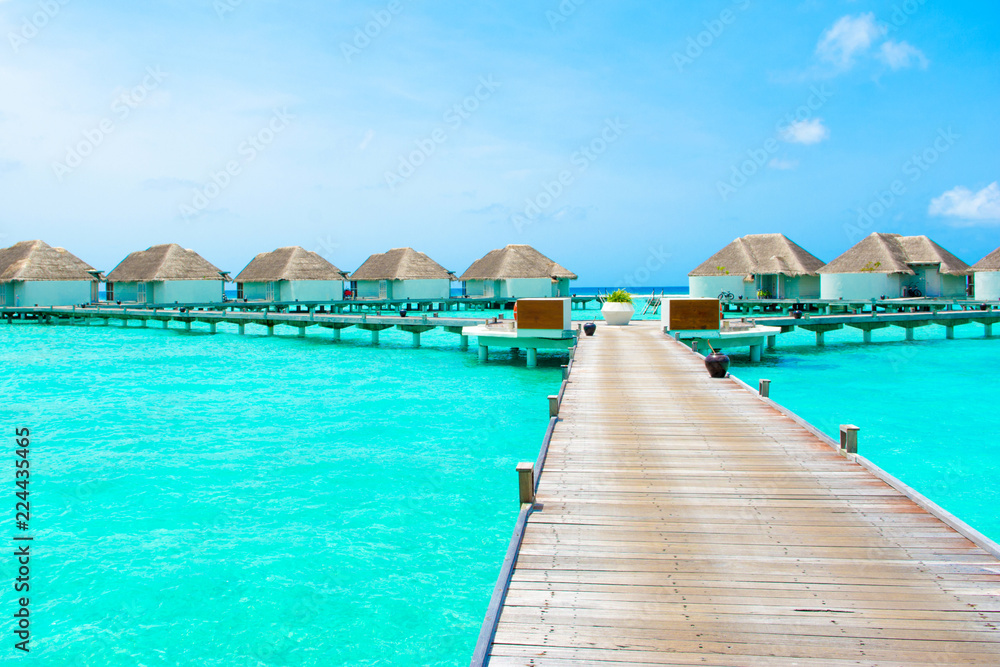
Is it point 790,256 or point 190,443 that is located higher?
point 790,256

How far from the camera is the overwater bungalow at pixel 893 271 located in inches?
1877

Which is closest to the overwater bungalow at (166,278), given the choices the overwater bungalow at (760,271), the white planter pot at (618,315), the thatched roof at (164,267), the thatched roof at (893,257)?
the thatched roof at (164,267)

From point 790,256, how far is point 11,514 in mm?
51410

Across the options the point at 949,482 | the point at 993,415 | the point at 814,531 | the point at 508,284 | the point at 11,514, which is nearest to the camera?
the point at 814,531

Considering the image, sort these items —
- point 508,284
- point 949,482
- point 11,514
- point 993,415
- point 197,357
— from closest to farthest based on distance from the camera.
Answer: point 11,514
point 949,482
point 993,415
point 197,357
point 508,284

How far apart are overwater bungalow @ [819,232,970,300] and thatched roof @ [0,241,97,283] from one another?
6415cm

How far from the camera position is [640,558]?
5520mm

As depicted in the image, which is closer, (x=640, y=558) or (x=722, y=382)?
(x=640, y=558)

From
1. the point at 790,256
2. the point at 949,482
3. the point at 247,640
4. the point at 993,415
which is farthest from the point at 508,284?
the point at 247,640

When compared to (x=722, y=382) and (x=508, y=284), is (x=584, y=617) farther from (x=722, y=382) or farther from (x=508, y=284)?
(x=508, y=284)

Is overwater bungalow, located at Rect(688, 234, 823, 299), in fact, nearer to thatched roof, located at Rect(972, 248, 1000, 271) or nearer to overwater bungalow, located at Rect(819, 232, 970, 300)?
overwater bungalow, located at Rect(819, 232, 970, 300)

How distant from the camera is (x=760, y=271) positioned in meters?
50.4

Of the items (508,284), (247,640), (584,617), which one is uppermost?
(508,284)

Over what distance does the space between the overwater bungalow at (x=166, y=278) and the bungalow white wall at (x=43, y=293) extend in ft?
8.74
